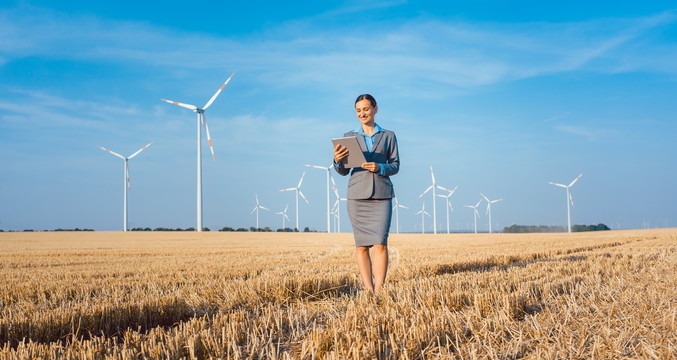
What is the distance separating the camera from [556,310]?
4242mm

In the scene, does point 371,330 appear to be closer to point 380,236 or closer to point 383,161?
point 380,236

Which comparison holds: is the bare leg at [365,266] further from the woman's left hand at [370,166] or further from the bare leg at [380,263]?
the woman's left hand at [370,166]

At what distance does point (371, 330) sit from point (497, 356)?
842mm

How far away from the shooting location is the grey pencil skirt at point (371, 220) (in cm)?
581

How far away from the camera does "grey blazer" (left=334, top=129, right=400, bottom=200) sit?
5777 mm

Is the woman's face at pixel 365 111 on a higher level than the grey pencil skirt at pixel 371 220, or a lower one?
higher

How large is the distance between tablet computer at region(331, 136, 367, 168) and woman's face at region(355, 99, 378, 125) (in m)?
0.71

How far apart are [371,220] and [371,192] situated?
1.29 ft

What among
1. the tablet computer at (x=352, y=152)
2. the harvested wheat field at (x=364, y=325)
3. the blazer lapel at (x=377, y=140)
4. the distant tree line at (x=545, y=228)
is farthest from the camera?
the distant tree line at (x=545, y=228)

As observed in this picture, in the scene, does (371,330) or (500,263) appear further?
(500,263)

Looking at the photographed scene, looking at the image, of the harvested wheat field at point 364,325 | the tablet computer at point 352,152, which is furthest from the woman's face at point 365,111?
the harvested wheat field at point 364,325

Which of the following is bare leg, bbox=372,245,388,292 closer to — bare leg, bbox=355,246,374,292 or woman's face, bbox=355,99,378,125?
bare leg, bbox=355,246,374,292

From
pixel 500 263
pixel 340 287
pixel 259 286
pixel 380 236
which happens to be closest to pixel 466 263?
pixel 500 263

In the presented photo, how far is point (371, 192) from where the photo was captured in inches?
226
